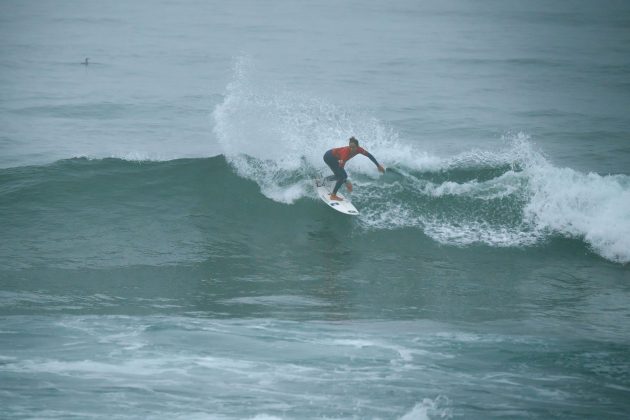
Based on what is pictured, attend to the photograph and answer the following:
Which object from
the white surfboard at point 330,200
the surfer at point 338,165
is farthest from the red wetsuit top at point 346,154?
the white surfboard at point 330,200

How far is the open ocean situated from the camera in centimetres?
872

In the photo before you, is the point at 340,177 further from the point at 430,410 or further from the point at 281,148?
the point at 430,410

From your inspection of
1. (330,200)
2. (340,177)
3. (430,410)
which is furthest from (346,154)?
(430,410)

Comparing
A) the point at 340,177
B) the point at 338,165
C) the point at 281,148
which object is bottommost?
the point at 340,177

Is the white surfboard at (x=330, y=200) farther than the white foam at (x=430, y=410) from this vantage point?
Yes

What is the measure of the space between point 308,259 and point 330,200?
211 centimetres

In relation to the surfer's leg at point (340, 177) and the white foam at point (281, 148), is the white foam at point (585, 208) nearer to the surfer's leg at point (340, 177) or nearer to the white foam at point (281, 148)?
the white foam at point (281, 148)

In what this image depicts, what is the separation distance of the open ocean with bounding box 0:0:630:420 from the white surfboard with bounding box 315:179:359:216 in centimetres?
30

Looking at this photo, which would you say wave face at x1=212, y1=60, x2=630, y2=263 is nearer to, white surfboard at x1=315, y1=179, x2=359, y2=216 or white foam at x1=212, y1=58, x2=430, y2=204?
white foam at x1=212, y1=58, x2=430, y2=204

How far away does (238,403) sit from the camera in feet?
27.5

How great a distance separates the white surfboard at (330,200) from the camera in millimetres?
15047

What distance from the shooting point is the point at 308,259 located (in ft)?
44.8

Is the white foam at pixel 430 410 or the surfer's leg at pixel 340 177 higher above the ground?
the surfer's leg at pixel 340 177

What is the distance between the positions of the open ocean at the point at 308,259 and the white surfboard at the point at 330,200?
11.6 inches
